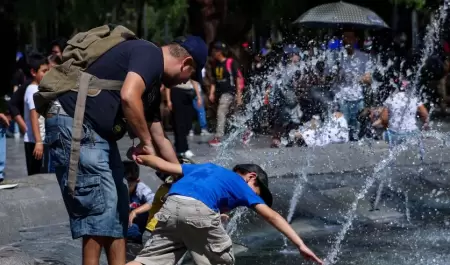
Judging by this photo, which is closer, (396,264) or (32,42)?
(396,264)

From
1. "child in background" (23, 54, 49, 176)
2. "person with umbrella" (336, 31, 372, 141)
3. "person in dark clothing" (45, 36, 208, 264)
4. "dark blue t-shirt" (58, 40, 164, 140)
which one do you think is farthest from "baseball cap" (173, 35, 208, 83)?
"person with umbrella" (336, 31, 372, 141)

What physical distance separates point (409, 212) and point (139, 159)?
4261 millimetres

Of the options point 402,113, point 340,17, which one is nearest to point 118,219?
point 402,113

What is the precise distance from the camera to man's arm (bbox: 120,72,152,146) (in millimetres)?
4258

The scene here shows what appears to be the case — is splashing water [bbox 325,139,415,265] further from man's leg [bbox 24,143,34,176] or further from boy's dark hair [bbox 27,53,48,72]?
boy's dark hair [bbox 27,53,48,72]

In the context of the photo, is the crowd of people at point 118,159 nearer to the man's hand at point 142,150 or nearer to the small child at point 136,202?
the man's hand at point 142,150

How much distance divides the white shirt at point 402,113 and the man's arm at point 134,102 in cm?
572

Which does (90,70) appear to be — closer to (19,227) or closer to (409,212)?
(19,227)

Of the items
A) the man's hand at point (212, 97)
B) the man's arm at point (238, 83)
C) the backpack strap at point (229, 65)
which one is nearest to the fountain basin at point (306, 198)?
the man's arm at point (238, 83)

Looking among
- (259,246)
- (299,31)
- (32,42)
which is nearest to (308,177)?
(259,246)

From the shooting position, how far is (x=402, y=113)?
9703mm

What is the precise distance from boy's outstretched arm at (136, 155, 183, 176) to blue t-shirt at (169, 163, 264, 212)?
0.17ft

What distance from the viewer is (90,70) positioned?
4.54 meters

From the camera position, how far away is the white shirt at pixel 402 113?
966 cm
